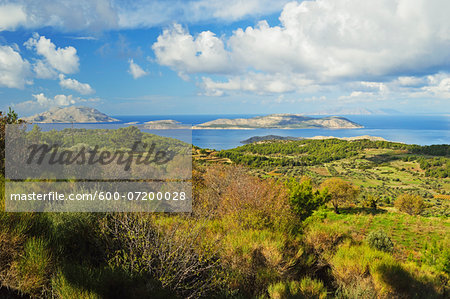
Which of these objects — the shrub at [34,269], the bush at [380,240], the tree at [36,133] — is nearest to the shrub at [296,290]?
the shrub at [34,269]

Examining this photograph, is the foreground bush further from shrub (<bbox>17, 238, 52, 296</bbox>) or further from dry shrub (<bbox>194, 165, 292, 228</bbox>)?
shrub (<bbox>17, 238, 52, 296</bbox>)

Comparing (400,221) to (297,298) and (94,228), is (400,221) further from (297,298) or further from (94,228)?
(94,228)

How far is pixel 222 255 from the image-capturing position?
552cm

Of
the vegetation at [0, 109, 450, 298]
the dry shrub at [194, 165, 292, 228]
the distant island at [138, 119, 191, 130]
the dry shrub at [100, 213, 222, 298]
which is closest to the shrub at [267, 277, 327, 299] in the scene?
the vegetation at [0, 109, 450, 298]

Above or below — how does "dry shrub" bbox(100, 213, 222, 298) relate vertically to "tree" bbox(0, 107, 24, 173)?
below

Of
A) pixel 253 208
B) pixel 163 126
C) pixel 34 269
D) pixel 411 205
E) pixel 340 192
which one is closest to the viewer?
pixel 34 269

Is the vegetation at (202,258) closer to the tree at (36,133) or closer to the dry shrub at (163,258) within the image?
the dry shrub at (163,258)

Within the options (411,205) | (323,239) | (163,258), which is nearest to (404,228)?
(411,205)

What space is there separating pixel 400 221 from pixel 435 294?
842 inches

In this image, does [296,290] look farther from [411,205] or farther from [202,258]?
[411,205]

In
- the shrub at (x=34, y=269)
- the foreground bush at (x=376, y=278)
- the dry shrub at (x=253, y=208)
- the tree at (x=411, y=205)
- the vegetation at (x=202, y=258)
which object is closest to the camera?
the shrub at (x=34, y=269)

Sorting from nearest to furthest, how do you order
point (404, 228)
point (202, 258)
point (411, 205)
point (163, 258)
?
1. point (163, 258)
2. point (202, 258)
3. point (404, 228)
4. point (411, 205)

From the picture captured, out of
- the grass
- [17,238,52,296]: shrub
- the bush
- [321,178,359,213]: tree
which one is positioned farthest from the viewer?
[321,178,359,213]: tree

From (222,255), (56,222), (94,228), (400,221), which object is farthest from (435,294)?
(400,221)
